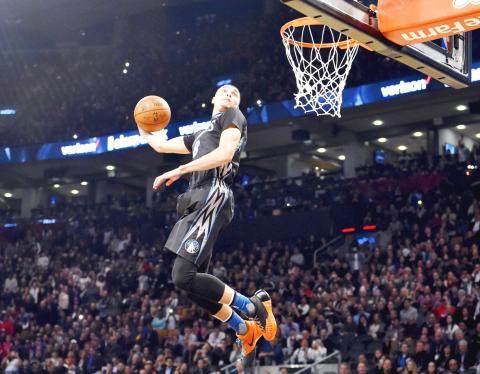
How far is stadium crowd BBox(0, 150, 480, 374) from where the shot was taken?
763 inches

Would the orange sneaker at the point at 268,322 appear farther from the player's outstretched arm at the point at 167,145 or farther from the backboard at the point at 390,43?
the backboard at the point at 390,43

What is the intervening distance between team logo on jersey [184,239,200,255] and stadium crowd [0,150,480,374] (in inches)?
418

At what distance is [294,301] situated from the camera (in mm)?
23438

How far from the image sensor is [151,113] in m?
7.59

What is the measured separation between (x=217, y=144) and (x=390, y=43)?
84.1 inches

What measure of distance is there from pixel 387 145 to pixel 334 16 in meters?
28.7

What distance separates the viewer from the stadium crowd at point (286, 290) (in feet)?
63.6

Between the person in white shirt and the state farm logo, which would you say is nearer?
the state farm logo

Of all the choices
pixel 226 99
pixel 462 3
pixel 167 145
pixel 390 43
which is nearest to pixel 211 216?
pixel 167 145

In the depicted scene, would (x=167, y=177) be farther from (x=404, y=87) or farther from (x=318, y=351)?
(x=404, y=87)

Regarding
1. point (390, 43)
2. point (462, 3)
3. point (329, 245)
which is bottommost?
point (329, 245)

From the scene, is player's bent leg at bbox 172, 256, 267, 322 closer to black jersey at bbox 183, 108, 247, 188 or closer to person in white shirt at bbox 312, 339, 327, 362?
black jersey at bbox 183, 108, 247, 188

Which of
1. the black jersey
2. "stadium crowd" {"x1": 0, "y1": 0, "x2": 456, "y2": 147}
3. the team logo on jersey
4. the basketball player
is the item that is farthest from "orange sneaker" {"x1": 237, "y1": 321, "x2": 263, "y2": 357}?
"stadium crowd" {"x1": 0, "y1": 0, "x2": 456, "y2": 147}

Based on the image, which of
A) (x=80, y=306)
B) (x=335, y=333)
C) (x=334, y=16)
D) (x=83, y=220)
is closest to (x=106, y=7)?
(x=83, y=220)
